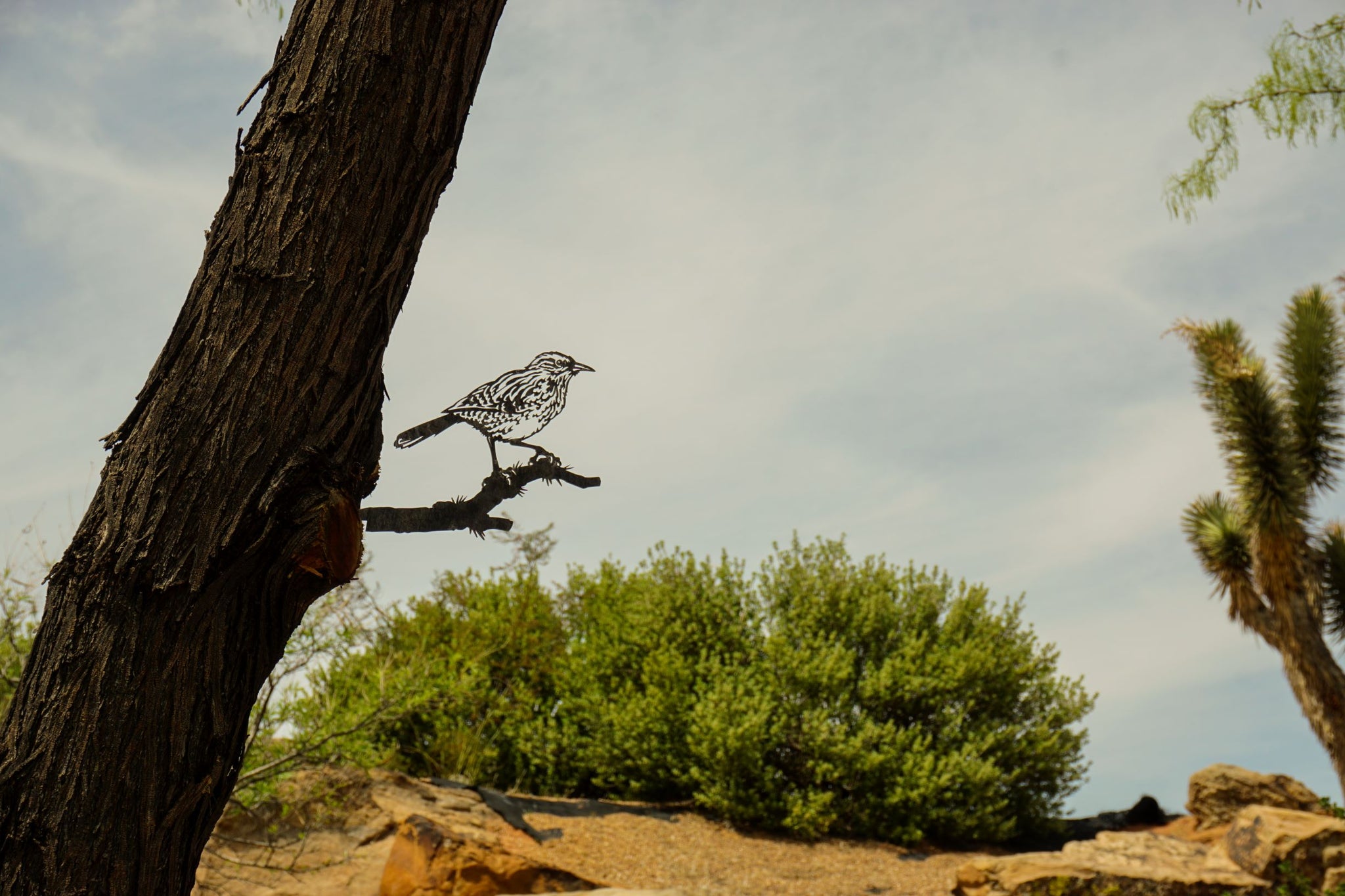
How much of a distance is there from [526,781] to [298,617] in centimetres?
1086

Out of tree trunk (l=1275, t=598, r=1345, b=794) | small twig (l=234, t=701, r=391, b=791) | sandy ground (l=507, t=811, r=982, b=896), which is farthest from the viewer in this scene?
tree trunk (l=1275, t=598, r=1345, b=794)

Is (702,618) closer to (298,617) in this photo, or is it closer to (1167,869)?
(1167,869)

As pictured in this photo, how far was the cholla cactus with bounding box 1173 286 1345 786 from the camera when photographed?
1279cm

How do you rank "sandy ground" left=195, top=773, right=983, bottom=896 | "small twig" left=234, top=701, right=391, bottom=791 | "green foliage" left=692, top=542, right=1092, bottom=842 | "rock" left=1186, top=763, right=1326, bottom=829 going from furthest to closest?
"rock" left=1186, top=763, right=1326, bottom=829, "green foliage" left=692, top=542, right=1092, bottom=842, "sandy ground" left=195, top=773, right=983, bottom=896, "small twig" left=234, top=701, right=391, bottom=791

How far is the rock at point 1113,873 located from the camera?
310 inches

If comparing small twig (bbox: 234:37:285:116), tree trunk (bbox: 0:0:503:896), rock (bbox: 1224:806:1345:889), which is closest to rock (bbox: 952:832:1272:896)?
rock (bbox: 1224:806:1345:889)

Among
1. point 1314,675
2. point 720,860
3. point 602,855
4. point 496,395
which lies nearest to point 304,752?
point 602,855

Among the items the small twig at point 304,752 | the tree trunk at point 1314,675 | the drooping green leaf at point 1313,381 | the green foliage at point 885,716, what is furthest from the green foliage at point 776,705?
the drooping green leaf at point 1313,381

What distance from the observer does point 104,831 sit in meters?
2.22

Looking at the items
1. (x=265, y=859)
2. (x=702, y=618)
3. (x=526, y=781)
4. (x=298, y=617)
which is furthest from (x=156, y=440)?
(x=526, y=781)

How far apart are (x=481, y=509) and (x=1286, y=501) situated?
44.0 feet

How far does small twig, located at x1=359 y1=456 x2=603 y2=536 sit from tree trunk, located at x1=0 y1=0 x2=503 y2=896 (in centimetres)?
66

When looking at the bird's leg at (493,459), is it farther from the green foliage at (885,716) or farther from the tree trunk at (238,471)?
the green foliage at (885,716)

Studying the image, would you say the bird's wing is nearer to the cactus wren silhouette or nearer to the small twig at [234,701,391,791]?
the cactus wren silhouette
